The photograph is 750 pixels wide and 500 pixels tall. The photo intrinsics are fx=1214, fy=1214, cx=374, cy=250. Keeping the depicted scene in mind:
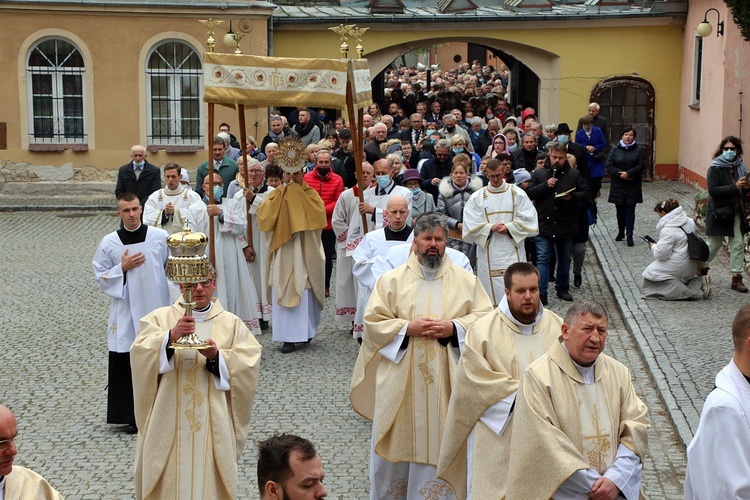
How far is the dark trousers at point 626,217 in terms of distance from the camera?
1716cm

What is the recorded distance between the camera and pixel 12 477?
4902 millimetres

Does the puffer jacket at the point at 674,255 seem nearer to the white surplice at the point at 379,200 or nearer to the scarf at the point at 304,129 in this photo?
the white surplice at the point at 379,200

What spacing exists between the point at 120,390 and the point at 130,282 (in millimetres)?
860

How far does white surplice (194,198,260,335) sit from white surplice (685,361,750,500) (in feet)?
25.9

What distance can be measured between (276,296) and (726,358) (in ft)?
14.1

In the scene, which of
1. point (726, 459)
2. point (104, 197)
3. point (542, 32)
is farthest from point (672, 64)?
point (726, 459)

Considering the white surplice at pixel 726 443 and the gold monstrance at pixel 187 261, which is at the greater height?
the gold monstrance at pixel 187 261

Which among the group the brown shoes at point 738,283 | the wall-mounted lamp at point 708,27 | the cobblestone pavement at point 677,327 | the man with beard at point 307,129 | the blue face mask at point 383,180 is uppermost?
the wall-mounted lamp at point 708,27

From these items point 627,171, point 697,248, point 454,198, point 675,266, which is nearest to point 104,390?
point 454,198

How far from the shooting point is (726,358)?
11.0 m

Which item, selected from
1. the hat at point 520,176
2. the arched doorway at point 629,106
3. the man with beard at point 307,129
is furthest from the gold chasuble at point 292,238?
the arched doorway at point 629,106

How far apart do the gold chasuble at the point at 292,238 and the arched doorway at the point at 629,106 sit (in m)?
14.1

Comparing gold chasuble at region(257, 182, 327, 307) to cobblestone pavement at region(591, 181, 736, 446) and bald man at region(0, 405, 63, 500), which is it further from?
bald man at region(0, 405, 63, 500)

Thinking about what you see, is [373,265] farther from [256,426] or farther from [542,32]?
[542,32]
